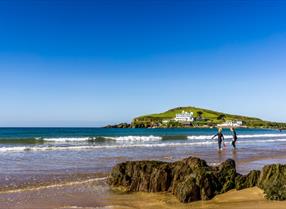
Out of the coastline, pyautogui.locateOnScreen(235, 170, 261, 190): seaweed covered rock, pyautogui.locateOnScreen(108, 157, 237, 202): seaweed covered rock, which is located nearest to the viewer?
the coastline

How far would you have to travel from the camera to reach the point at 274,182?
37.3 feet

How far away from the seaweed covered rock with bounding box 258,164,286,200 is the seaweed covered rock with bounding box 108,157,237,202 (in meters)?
1.09

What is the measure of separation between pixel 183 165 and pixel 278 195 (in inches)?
158

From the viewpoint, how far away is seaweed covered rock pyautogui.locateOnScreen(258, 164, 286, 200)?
11.0 m

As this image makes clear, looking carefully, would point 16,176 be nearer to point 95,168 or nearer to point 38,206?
→ point 95,168

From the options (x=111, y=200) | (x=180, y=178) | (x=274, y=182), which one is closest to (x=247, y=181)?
(x=274, y=182)

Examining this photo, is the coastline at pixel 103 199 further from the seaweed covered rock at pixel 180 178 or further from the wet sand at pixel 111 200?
the seaweed covered rock at pixel 180 178

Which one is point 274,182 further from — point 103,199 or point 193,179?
point 103,199

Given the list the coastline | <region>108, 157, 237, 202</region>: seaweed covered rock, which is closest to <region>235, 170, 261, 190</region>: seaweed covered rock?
<region>108, 157, 237, 202</region>: seaweed covered rock

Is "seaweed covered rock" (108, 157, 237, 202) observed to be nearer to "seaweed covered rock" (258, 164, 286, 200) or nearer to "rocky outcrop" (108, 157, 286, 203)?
"rocky outcrop" (108, 157, 286, 203)

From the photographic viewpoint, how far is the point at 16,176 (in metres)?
17.5

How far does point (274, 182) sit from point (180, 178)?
3.45 metres

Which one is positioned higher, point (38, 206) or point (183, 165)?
point (183, 165)

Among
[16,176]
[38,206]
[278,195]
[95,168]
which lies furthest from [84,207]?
[95,168]
